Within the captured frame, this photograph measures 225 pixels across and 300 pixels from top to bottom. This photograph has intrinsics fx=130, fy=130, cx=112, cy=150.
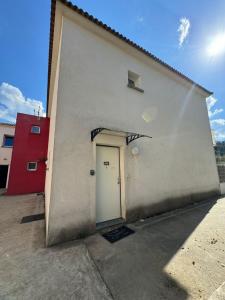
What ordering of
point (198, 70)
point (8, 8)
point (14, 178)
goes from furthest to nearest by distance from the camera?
point (14, 178)
point (198, 70)
point (8, 8)

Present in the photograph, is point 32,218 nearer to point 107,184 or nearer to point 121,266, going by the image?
point 107,184

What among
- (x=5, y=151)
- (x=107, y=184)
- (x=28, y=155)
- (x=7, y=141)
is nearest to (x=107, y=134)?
(x=107, y=184)

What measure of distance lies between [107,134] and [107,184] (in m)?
1.55

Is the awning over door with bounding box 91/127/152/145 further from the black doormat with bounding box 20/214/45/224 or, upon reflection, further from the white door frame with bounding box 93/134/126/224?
the black doormat with bounding box 20/214/45/224

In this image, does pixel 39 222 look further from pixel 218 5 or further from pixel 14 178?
pixel 218 5

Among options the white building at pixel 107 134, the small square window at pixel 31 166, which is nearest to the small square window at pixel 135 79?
the white building at pixel 107 134

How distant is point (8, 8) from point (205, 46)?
826 centimetres

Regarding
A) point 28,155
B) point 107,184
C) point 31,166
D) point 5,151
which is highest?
point 5,151

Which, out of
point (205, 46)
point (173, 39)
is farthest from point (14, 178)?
point (205, 46)

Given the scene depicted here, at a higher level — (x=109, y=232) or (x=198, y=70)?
(x=198, y=70)

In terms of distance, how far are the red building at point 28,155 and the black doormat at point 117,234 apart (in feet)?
28.7

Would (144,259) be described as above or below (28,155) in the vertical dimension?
below

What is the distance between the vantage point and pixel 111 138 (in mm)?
4113

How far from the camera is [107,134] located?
4023 mm
